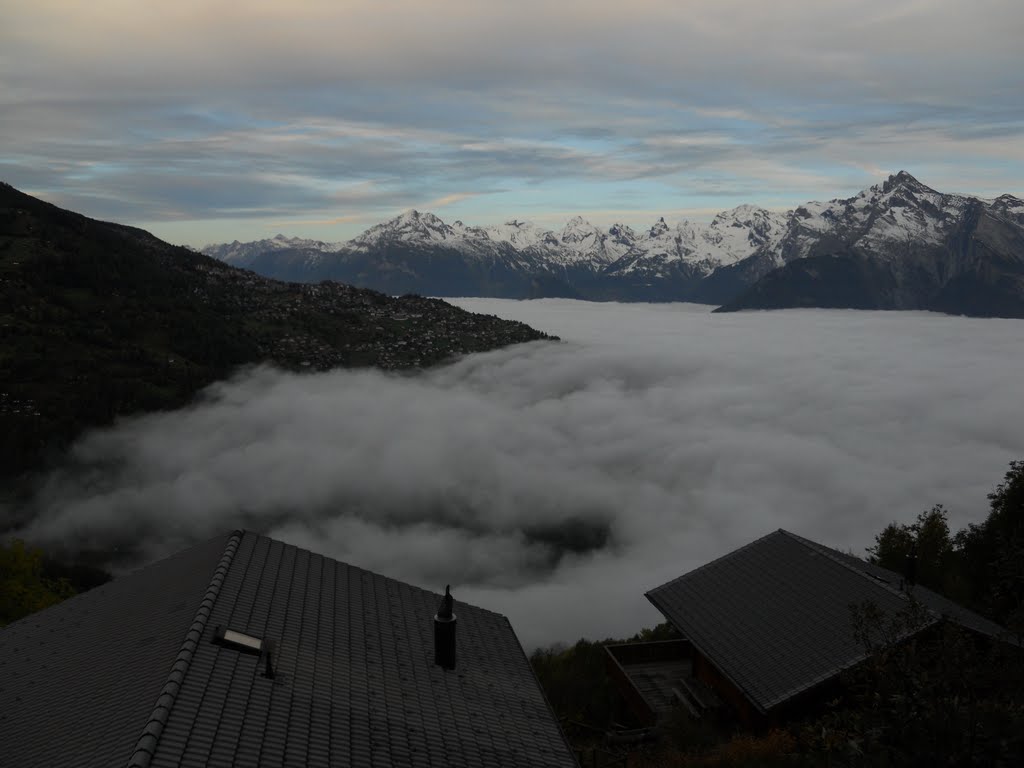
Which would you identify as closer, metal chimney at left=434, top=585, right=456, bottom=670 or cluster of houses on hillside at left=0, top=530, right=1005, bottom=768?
Answer: cluster of houses on hillside at left=0, top=530, right=1005, bottom=768

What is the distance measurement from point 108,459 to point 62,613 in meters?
175

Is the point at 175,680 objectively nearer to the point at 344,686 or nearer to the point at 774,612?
the point at 344,686

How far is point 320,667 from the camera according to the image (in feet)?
57.0

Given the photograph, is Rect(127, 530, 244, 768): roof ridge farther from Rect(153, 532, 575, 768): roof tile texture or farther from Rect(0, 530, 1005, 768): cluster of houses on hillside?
Rect(153, 532, 575, 768): roof tile texture

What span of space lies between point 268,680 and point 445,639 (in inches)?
237

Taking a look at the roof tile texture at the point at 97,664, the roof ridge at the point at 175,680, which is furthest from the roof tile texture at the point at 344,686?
the roof tile texture at the point at 97,664

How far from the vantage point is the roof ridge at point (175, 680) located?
11945mm

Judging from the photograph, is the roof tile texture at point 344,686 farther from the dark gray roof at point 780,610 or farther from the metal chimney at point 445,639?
the dark gray roof at point 780,610

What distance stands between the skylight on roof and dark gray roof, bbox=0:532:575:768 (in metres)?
0.26

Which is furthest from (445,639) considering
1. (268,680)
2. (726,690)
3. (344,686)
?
(726,690)

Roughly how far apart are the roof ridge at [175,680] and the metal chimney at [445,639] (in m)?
6.11

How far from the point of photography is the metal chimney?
2053 centimetres

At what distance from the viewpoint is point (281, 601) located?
66.0 feet

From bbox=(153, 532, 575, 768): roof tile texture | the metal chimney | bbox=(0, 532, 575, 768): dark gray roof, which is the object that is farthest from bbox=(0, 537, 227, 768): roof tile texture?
the metal chimney
